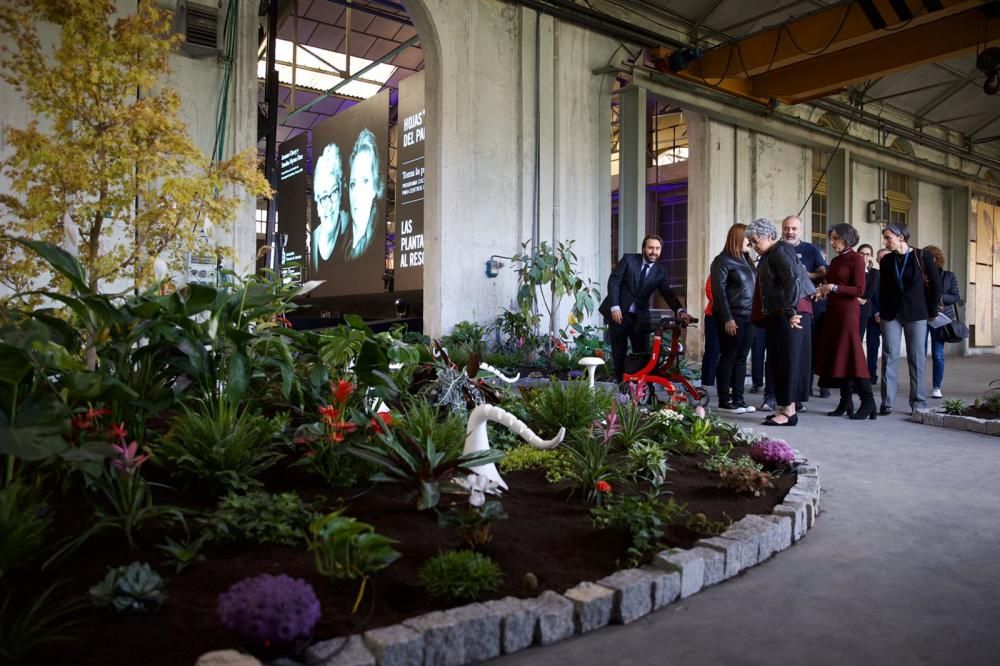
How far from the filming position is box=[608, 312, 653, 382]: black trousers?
21.4 ft

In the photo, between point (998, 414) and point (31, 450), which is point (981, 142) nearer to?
point (998, 414)

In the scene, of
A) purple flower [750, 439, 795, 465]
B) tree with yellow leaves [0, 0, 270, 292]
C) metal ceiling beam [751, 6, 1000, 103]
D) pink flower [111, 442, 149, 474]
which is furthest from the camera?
metal ceiling beam [751, 6, 1000, 103]

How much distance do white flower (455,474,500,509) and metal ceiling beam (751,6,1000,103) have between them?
10.1 metres

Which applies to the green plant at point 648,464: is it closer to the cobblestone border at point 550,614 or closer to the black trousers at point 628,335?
the cobblestone border at point 550,614

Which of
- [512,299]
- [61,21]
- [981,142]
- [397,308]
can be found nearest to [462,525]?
[61,21]

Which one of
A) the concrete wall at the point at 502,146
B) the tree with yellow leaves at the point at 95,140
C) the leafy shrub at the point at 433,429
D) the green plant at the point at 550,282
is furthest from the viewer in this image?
the green plant at the point at 550,282

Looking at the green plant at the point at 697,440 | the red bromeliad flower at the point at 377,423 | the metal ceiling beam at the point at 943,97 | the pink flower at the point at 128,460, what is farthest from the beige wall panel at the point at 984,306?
the pink flower at the point at 128,460

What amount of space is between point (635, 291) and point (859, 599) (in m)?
4.47

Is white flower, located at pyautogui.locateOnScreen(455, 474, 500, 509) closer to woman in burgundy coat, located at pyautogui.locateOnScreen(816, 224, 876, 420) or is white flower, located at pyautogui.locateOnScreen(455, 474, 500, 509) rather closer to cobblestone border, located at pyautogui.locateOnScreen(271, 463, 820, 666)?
cobblestone border, located at pyautogui.locateOnScreen(271, 463, 820, 666)

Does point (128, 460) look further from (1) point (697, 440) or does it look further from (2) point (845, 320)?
(2) point (845, 320)

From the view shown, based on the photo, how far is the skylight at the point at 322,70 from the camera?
13375mm

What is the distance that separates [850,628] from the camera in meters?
1.94

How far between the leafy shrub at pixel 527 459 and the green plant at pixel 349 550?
1.45 m

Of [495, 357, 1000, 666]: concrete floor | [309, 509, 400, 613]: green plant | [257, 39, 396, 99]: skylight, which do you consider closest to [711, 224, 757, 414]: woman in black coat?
[495, 357, 1000, 666]: concrete floor
